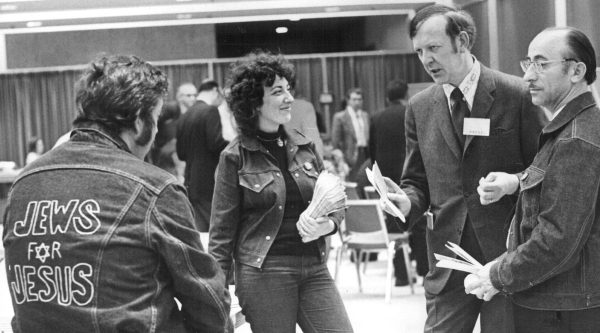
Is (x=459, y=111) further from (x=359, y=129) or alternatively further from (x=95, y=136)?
(x=359, y=129)

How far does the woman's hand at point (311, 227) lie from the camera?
10.3 ft

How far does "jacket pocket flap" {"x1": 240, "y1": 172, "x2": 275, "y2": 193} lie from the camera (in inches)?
128

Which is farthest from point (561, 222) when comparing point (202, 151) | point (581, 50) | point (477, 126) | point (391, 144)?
point (391, 144)

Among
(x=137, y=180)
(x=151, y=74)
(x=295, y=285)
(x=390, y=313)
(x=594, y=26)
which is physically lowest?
(x=390, y=313)

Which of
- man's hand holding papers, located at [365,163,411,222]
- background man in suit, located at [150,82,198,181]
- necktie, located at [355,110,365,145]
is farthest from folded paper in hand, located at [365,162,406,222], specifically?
necktie, located at [355,110,365,145]

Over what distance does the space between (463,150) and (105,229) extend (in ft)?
4.74

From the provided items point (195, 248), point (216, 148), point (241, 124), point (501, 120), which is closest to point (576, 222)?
point (501, 120)

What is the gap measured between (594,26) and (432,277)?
14.2 feet

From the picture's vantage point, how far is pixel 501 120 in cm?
297

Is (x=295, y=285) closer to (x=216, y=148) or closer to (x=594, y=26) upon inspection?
(x=216, y=148)

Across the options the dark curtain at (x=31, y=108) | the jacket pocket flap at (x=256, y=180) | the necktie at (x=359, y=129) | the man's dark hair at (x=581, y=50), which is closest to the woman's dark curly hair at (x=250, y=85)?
the jacket pocket flap at (x=256, y=180)

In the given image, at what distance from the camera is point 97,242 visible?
195cm

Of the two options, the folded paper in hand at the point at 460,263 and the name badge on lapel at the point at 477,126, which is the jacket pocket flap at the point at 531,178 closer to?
the folded paper in hand at the point at 460,263

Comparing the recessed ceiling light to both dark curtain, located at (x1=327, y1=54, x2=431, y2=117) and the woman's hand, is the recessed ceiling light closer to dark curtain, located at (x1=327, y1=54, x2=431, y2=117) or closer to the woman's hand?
dark curtain, located at (x1=327, y1=54, x2=431, y2=117)
